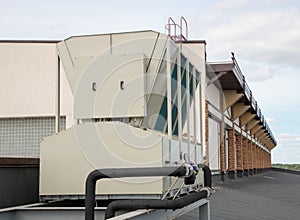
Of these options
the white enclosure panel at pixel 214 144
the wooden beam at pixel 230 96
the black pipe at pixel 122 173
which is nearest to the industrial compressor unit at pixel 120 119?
the black pipe at pixel 122 173

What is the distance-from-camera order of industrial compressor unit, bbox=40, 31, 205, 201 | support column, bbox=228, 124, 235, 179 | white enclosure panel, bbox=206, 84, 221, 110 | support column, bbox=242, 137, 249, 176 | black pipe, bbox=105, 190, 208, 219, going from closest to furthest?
black pipe, bbox=105, 190, 208, 219 < industrial compressor unit, bbox=40, 31, 205, 201 < white enclosure panel, bbox=206, 84, 221, 110 < support column, bbox=228, 124, 235, 179 < support column, bbox=242, 137, 249, 176

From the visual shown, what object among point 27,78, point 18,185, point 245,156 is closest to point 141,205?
point 18,185

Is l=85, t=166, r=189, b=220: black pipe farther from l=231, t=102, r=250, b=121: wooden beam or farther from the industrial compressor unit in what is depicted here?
l=231, t=102, r=250, b=121: wooden beam

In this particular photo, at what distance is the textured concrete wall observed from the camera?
6.39 meters

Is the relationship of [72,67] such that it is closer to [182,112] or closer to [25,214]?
[182,112]

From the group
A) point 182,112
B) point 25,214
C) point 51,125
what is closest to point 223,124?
point 51,125

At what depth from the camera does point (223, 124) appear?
2597cm

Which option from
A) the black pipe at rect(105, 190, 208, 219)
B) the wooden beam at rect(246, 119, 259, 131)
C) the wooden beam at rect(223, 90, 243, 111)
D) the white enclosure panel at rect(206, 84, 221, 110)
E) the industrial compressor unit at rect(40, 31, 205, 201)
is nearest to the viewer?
the black pipe at rect(105, 190, 208, 219)

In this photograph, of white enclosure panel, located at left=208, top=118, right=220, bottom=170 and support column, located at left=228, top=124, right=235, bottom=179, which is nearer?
white enclosure panel, located at left=208, top=118, right=220, bottom=170

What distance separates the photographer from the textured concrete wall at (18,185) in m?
6.39

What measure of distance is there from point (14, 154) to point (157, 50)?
48.9 feet

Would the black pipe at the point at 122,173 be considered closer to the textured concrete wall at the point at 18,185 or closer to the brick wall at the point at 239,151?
the textured concrete wall at the point at 18,185

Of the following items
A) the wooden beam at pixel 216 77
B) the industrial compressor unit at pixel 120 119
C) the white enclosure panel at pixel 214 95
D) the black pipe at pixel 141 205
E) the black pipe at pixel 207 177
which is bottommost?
the black pipe at pixel 141 205

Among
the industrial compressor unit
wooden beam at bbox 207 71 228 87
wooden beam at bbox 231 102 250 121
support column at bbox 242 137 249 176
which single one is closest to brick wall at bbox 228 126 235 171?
wooden beam at bbox 231 102 250 121
